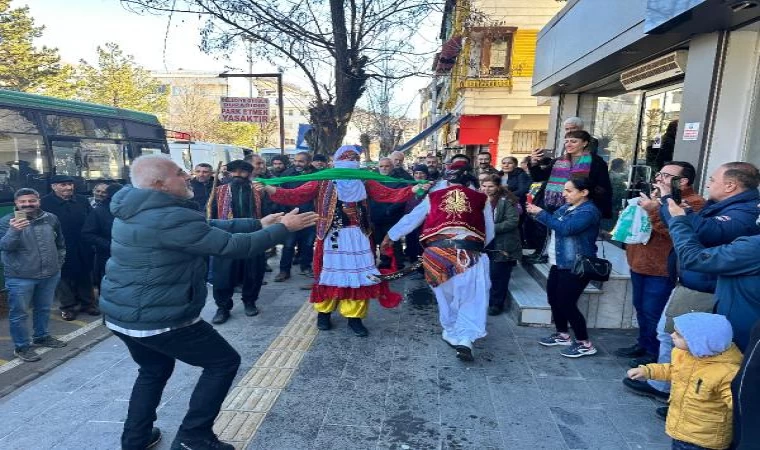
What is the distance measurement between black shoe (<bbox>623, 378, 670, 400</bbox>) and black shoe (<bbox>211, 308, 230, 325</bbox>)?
13.4 feet

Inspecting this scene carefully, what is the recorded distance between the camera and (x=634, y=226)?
376 cm

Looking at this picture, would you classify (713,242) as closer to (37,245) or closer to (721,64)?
(721,64)

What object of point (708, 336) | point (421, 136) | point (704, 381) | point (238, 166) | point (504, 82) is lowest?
point (704, 381)

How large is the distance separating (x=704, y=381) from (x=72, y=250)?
20.4 feet

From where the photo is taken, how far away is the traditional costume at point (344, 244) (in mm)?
4555

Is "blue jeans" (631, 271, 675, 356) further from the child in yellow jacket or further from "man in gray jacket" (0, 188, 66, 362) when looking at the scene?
"man in gray jacket" (0, 188, 66, 362)

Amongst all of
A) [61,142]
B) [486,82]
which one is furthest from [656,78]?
[61,142]

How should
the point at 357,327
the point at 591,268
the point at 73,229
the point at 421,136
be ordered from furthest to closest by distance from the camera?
1. the point at 421,136
2. the point at 73,229
3. the point at 357,327
4. the point at 591,268

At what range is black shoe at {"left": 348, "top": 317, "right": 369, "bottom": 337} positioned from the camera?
463 centimetres

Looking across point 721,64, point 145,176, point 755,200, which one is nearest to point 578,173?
point 721,64

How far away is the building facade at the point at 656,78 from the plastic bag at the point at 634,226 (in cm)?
120

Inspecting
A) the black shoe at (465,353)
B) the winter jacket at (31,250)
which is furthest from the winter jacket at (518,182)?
the winter jacket at (31,250)

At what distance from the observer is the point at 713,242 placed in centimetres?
265

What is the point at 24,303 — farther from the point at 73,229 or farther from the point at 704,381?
the point at 704,381
